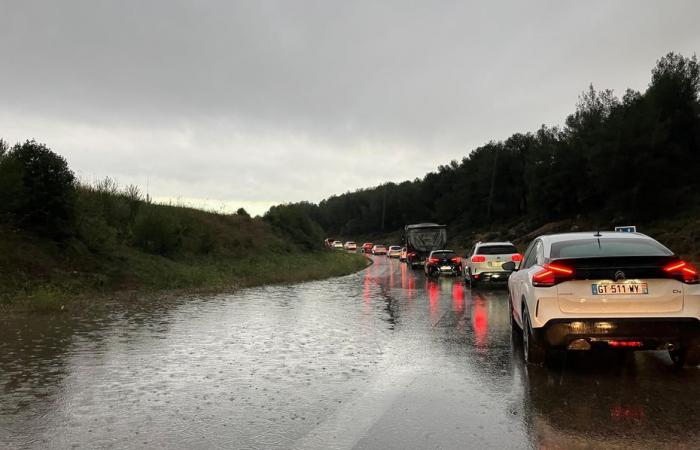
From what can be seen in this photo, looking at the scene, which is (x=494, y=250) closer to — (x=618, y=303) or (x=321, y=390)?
(x=618, y=303)

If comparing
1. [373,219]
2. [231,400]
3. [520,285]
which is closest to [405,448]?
[231,400]

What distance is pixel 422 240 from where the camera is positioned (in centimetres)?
4134

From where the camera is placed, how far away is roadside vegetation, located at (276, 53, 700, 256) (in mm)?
57500

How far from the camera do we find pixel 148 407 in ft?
19.0

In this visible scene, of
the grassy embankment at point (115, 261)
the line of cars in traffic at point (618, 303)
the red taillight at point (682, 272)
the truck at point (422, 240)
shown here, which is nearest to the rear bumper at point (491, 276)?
the grassy embankment at point (115, 261)

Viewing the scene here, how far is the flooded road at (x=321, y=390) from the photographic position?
489cm

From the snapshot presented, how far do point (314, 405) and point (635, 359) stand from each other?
185 inches

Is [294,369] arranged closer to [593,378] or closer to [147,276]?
[593,378]

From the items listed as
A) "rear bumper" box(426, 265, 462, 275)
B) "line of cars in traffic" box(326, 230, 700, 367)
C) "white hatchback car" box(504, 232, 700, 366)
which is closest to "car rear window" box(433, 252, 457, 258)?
"rear bumper" box(426, 265, 462, 275)

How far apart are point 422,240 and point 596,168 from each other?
29239 mm

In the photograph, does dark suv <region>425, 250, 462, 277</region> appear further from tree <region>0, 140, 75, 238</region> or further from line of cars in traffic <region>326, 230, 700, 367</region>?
line of cars in traffic <region>326, 230, 700, 367</region>

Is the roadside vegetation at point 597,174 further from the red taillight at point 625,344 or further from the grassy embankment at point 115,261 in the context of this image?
the red taillight at point 625,344

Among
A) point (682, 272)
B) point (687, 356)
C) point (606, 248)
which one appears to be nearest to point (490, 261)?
point (606, 248)

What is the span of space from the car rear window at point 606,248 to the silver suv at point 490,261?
12.6 metres
